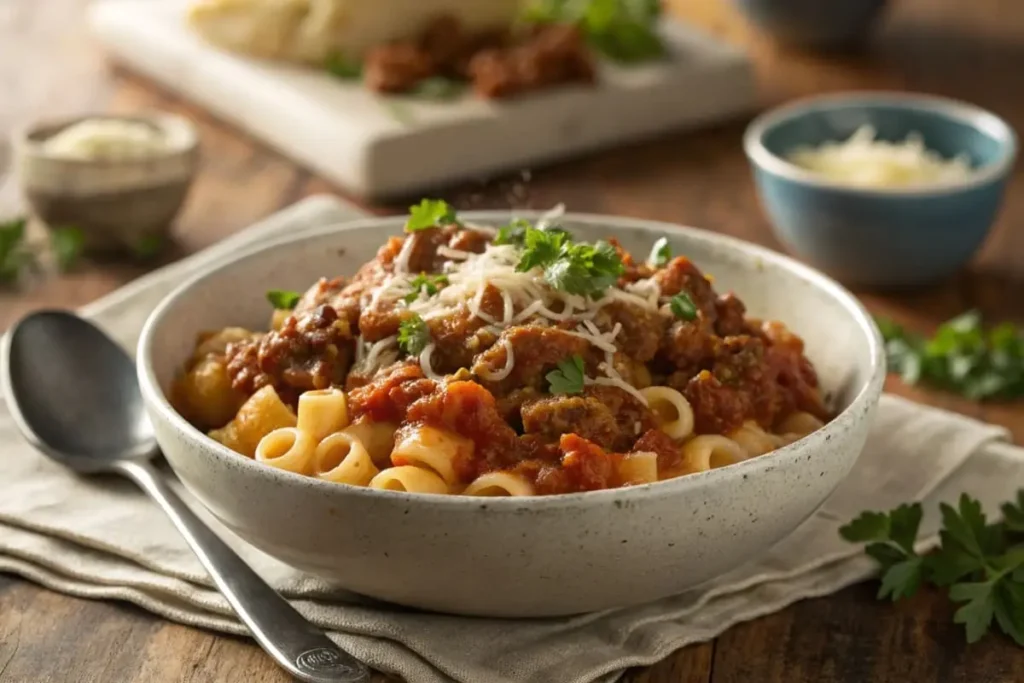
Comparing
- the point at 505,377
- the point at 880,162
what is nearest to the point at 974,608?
the point at 505,377

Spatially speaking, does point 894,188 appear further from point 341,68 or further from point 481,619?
point 481,619

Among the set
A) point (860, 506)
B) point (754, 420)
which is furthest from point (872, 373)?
point (860, 506)

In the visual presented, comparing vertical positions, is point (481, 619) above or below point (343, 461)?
below

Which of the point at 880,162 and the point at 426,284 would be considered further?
the point at 880,162

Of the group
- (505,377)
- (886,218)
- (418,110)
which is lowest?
(418,110)

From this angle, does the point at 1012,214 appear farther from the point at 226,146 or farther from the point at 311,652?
the point at 311,652

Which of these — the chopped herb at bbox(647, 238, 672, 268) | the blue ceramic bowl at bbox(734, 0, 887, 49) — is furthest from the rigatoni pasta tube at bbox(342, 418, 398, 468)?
the blue ceramic bowl at bbox(734, 0, 887, 49)

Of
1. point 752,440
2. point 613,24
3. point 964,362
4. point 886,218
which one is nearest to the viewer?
point 752,440
